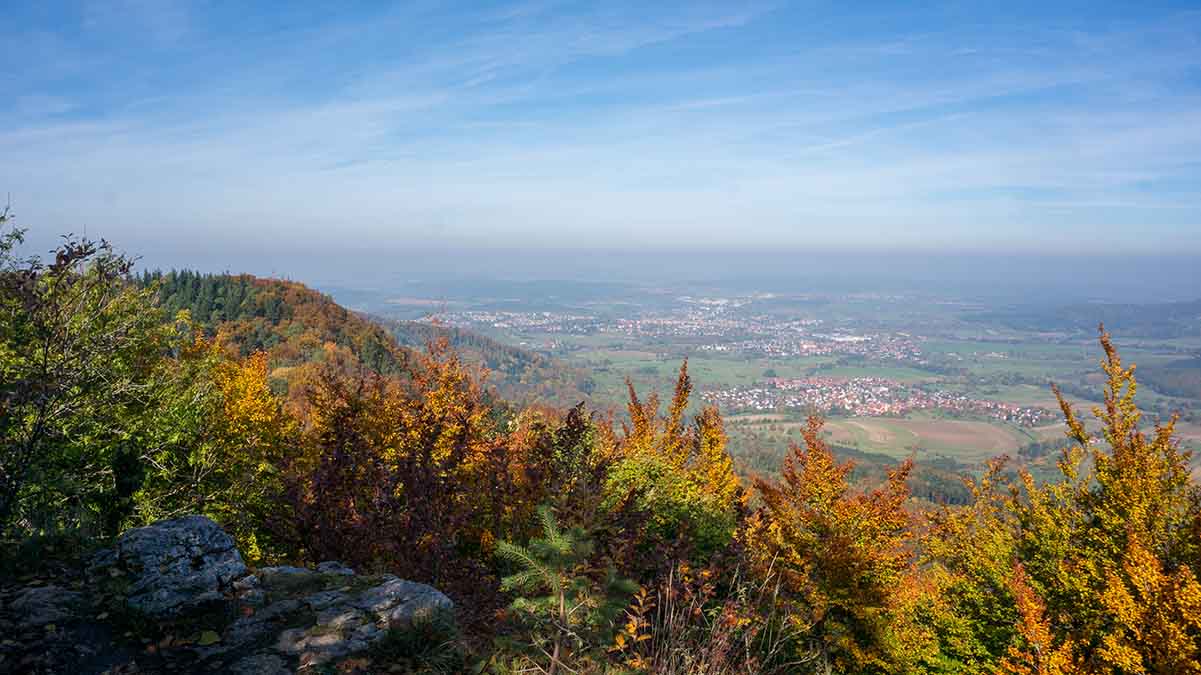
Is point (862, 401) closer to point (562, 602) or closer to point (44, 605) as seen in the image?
point (562, 602)

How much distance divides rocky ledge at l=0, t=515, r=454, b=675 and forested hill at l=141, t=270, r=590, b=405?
4093 cm

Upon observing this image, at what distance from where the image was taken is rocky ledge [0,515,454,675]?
404 cm

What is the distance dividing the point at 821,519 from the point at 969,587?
6064 millimetres

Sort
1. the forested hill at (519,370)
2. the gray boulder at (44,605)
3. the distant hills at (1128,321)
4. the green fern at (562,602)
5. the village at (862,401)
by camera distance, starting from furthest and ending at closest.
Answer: the distant hills at (1128,321) < the village at (862,401) < the forested hill at (519,370) < the gray boulder at (44,605) < the green fern at (562,602)

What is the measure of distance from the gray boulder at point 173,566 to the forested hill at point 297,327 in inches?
1605

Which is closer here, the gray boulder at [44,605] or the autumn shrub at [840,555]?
the gray boulder at [44,605]

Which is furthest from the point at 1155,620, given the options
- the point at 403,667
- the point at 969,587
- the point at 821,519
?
the point at 403,667

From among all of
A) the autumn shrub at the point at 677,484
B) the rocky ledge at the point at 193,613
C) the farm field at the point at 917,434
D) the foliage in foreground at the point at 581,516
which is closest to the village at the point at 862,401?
the farm field at the point at 917,434

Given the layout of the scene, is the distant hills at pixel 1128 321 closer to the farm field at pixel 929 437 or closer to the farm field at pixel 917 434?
the farm field at pixel 917 434

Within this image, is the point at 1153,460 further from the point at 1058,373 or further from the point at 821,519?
the point at 1058,373

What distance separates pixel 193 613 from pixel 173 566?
19.3 inches

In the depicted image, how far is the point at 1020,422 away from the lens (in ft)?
316

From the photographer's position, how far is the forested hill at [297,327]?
181ft

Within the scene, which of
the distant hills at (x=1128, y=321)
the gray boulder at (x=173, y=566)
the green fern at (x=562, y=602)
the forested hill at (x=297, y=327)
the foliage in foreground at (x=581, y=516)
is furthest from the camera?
the distant hills at (x=1128, y=321)
